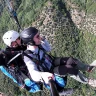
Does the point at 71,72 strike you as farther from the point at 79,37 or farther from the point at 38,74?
the point at 79,37

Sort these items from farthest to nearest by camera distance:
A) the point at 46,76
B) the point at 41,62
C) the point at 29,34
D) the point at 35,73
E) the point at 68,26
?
1. the point at 68,26
2. the point at 41,62
3. the point at 29,34
4. the point at 35,73
5. the point at 46,76

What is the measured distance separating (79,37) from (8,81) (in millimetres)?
20426

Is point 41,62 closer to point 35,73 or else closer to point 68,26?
point 35,73

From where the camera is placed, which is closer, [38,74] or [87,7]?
[38,74]

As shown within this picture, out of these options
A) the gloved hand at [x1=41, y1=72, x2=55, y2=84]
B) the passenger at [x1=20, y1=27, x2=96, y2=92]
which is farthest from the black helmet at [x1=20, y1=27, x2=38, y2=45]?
the gloved hand at [x1=41, y1=72, x2=55, y2=84]

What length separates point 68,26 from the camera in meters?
58.4

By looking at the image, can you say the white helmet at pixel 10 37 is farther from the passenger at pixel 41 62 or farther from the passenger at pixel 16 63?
the passenger at pixel 41 62

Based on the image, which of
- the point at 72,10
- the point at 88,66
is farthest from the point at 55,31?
the point at 88,66

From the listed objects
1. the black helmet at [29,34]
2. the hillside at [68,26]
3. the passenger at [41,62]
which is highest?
the black helmet at [29,34]

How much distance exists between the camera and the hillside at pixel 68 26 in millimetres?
52938

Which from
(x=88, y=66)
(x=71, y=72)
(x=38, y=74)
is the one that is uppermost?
(x=38, y=74)

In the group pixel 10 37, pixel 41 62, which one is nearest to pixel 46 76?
pixel 41 62

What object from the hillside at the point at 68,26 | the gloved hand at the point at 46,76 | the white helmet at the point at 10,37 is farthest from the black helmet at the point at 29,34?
the hillside at the point at 68,26

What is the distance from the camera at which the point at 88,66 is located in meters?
7.07
